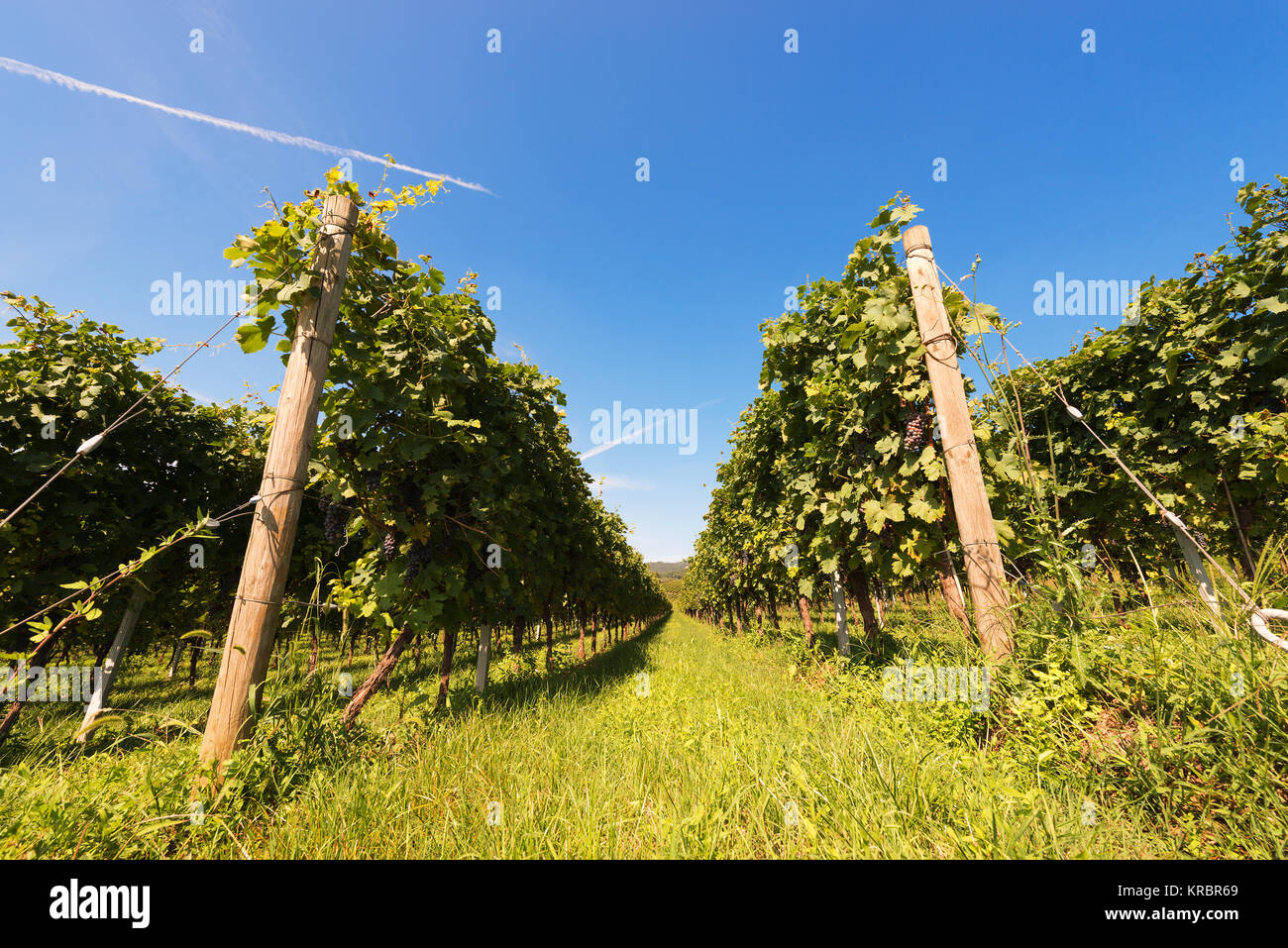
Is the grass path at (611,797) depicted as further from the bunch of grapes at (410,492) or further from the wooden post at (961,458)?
the bunch of grapes at (410,492)

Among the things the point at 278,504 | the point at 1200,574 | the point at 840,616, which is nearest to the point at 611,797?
the point at 278,504

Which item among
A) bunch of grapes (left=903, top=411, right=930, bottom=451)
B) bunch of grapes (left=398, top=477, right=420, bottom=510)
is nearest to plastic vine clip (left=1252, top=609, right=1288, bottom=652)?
bunch of grapes (left=903, top=411, right=930, bottom=451)

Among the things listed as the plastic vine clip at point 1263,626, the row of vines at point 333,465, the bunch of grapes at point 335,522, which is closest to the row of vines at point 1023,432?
the plastic vine clip at point 1263,626

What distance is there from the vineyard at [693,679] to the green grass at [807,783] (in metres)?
0.02

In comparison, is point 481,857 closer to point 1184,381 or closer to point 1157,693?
point 1157,693

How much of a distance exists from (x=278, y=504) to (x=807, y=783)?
3.71 m

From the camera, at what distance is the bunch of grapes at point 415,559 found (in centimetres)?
401

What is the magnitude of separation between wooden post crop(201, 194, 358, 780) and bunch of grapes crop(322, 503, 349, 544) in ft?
4.12

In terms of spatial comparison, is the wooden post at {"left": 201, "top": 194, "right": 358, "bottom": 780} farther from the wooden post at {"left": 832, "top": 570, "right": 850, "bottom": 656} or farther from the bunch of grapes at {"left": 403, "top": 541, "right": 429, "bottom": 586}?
the wooden post at {"left": 832, "top": 570, "right": 850, "bottom": 656}

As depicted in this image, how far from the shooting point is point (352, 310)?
3.71 metres

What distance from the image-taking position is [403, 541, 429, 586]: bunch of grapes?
401cm

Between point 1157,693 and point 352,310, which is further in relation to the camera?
point 352,310
